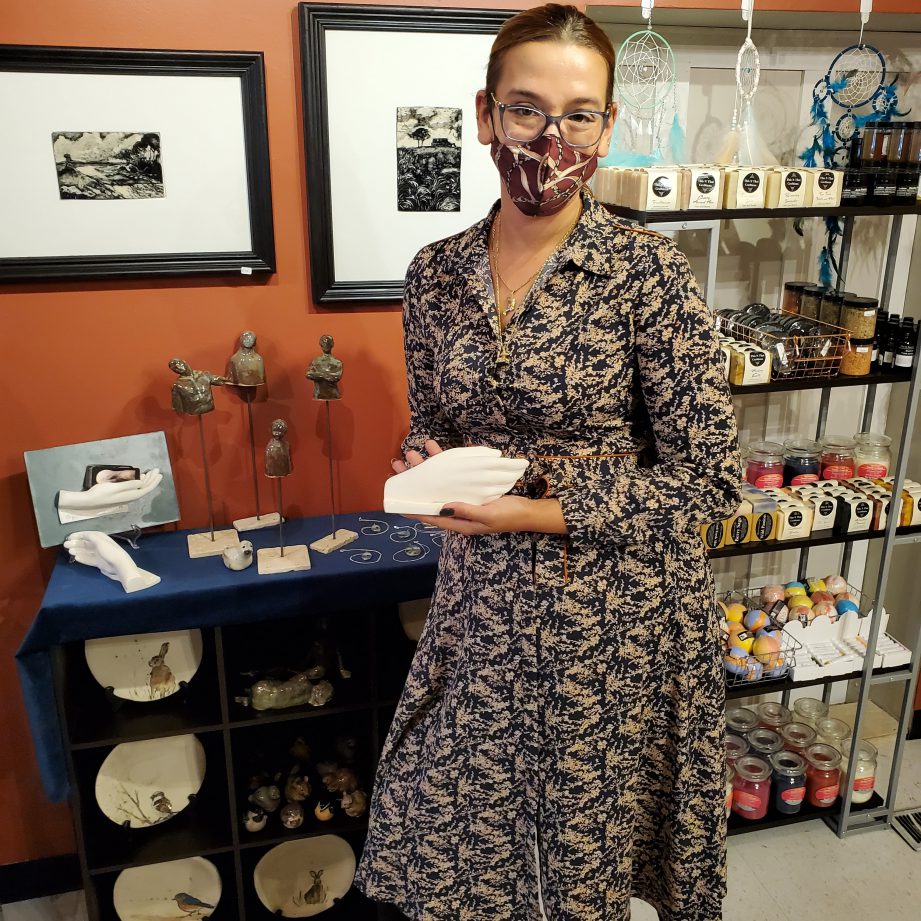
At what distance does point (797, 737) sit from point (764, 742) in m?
0.11

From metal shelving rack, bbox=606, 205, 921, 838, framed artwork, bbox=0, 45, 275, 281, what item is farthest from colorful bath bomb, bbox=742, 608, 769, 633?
framed artwork, bbox=0, 45, 275, 281

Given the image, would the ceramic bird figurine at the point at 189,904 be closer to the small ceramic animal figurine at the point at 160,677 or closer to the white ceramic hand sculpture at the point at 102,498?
the small ceramic animal figurine at the point at 160,677

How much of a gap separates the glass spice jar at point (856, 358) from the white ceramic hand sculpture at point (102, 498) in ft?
4.95

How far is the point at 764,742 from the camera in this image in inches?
97.1

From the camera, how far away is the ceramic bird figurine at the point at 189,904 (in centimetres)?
213

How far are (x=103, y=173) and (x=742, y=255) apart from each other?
1.58m

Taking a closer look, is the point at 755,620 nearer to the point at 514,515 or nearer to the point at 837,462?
the point at 837,462

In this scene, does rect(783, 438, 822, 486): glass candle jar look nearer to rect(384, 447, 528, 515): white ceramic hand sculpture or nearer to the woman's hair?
rect(384, 447, 528, 515): white ceramic hand sculpture

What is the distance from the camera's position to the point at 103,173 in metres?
1.85

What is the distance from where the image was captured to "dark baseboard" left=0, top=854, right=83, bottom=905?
231 centimetres

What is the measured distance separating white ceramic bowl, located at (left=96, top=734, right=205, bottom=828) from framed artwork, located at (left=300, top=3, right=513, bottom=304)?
1.04m

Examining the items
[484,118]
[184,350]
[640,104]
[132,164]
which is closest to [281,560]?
[184,350]

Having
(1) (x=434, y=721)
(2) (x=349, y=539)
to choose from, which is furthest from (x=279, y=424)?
(1) (x=434, y=721)

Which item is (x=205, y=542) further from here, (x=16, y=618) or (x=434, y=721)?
(x=434, y=721)
